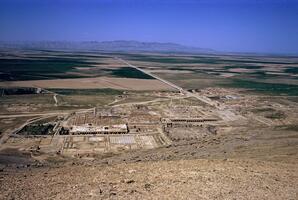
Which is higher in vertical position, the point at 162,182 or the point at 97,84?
the point at 162,182

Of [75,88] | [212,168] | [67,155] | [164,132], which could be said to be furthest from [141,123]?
[75,88]

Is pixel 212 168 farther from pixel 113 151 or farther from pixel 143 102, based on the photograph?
pixel 143 102

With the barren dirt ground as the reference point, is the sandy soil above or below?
below

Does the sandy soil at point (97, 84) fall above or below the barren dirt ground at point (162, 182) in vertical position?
below

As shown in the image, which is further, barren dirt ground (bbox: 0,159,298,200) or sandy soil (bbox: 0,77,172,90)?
sandy soil (bbox: 0,77,172,90)

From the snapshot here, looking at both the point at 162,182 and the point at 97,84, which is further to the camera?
the point at 97,84
